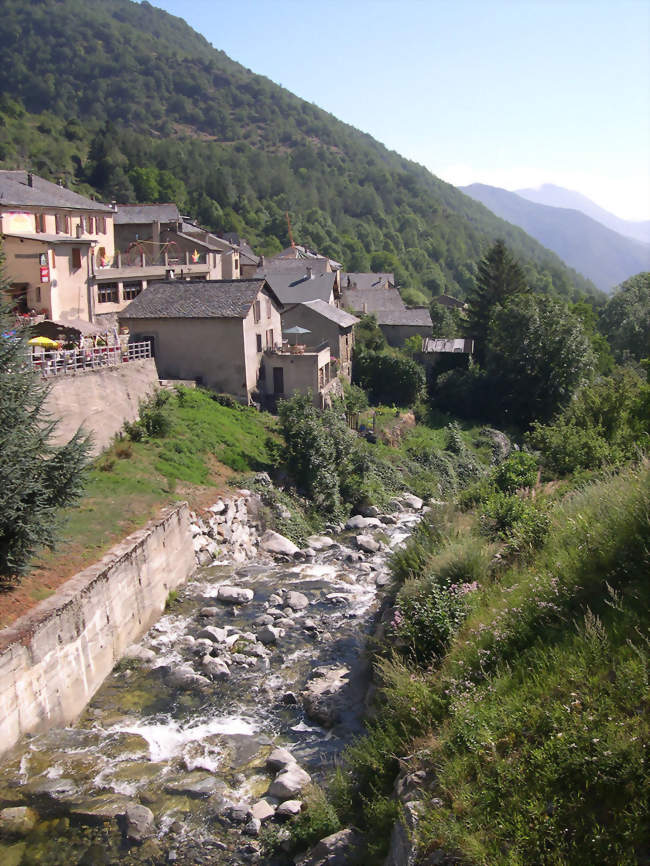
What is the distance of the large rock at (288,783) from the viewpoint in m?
10.4

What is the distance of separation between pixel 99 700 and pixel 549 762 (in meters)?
10.3

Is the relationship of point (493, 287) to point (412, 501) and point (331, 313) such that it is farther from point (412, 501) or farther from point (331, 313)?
point (412, 501)

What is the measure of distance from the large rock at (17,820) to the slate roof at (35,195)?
1208 inches

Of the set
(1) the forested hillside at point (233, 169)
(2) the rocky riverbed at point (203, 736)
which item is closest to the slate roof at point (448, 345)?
(2) the rocky riverbed at point (203, 736)

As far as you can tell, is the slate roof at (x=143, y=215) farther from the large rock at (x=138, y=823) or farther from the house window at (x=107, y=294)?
the large rock at (x=138, y=823)

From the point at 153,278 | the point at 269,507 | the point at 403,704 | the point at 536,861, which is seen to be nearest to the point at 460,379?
the point at 153,278

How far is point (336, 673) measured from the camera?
14.4 meters

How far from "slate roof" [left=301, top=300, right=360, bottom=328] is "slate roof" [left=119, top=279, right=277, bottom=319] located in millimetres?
8224

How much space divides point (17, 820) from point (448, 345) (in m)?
46.1

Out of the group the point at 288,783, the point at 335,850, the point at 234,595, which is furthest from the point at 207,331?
the point at 335,850

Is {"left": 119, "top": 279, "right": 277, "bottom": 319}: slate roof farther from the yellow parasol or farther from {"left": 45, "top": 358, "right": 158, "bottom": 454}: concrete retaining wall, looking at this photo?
the yellow parasol

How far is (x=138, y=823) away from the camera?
389 inches

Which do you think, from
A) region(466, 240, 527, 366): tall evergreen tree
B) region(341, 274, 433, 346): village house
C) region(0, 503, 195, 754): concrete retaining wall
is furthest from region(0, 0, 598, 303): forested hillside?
region(0, 503, 195, 754): concrete retaining wall

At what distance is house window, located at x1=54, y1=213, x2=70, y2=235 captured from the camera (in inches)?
1478
